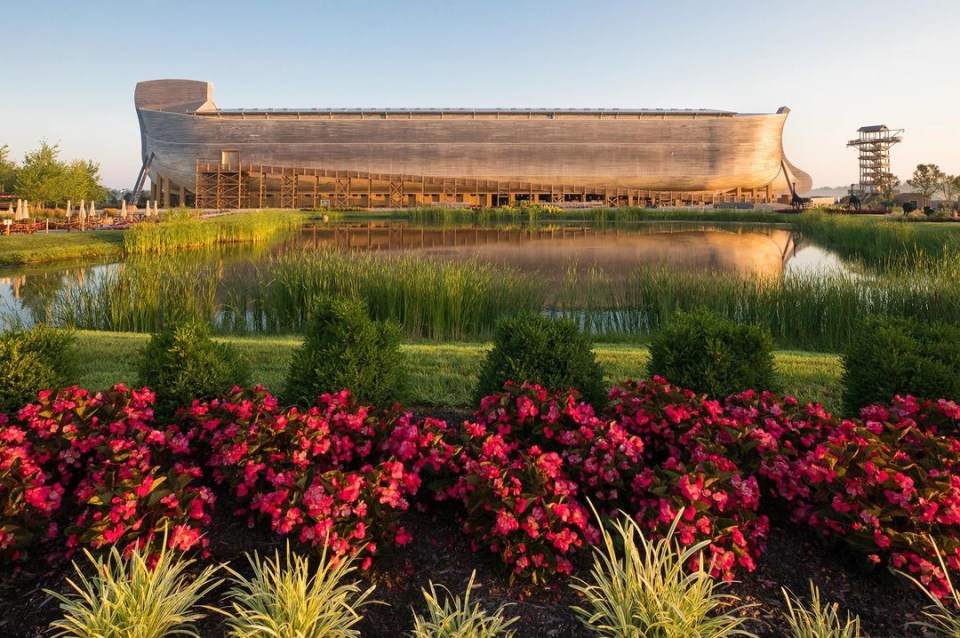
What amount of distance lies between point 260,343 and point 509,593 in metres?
4.89

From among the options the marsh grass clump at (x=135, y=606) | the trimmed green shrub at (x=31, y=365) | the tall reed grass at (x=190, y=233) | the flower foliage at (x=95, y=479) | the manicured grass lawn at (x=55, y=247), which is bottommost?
the marsh grass clump at (x=135, y=606)

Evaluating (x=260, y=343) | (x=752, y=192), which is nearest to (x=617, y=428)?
(x=260, y=343)

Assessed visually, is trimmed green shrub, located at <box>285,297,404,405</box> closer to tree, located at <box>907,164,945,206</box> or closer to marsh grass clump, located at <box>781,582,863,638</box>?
marsh grass clump, located at <box>781,582,863,638</box>

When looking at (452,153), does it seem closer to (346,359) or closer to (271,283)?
(271,283)

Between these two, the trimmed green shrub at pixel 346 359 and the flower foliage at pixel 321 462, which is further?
the trimmed green shrub at pixel 346 359

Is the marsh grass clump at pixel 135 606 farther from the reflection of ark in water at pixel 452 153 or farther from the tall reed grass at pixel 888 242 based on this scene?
the reflection of ark in water at pixel 452 153

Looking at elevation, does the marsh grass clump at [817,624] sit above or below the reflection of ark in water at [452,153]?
below

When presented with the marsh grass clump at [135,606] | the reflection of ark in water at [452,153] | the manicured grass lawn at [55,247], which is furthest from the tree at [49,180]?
the marsh grass clump at [135,606]

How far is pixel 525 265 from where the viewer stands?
48.0 feet

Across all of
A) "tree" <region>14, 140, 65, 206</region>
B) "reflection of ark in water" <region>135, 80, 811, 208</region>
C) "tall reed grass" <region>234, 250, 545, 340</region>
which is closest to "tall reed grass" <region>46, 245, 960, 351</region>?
"tall reed grass" <region>234, 250, 545, 340</region>

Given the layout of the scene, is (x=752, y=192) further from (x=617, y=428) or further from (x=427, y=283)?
(x=617, y=428)

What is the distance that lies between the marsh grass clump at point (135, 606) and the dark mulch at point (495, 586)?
13 cm

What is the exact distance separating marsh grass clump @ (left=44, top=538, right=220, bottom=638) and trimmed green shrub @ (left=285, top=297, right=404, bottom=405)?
1.55 meters

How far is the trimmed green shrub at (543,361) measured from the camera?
367 cm
